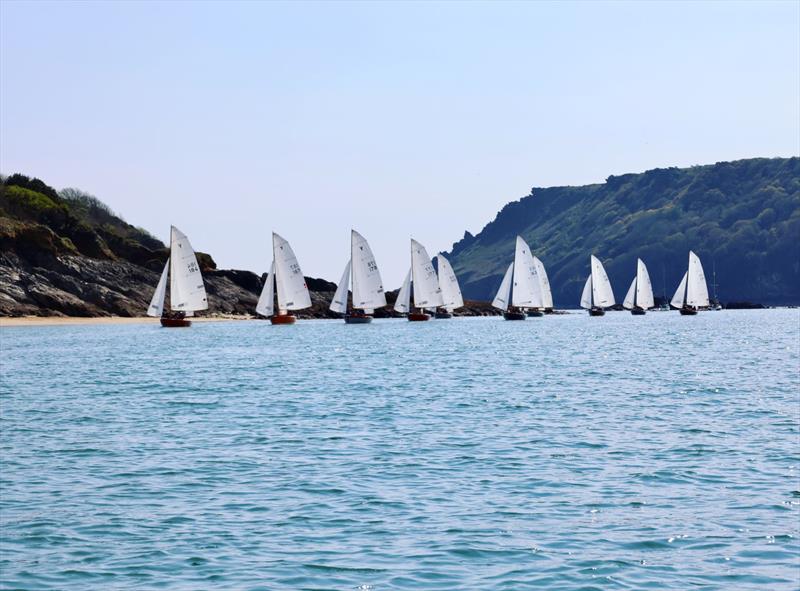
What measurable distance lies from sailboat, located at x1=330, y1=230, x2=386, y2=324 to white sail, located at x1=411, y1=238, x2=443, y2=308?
8.99 metres

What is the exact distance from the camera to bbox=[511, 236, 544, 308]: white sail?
139 metres

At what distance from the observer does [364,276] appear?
411 feet

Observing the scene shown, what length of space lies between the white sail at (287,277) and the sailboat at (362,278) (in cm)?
470

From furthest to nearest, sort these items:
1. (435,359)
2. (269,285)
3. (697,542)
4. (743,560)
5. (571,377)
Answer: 1. (269,285)
2. (435,359)
3. (571,377)
4. (697,542)
5. (743,560)

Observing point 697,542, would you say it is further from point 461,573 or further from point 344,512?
point 344,512

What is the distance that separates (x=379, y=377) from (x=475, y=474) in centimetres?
2944

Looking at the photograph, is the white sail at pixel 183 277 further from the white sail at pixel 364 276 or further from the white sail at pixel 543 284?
the white sail at pixel 543 284

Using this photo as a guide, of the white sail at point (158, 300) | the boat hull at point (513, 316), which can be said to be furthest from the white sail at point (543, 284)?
the white sail at point (158, 300)

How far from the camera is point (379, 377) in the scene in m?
51.6

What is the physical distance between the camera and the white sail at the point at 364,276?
124438mm

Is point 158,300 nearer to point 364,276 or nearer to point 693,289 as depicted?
point 364,276

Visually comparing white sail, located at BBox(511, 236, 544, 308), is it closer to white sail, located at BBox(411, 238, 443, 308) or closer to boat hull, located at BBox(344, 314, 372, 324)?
white sail, located at BBox(411, 238, 443, 308)

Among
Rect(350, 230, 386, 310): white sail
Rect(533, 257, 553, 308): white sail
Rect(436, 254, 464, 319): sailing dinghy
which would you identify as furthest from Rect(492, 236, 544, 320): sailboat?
Rect(350, 230, 386, 310): white sail

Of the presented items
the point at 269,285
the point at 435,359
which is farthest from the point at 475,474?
the point at 269,285
